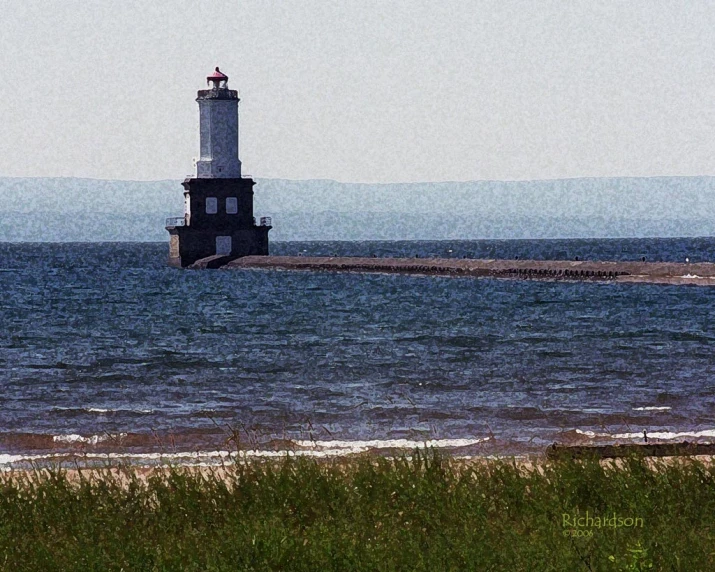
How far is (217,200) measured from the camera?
274 feet

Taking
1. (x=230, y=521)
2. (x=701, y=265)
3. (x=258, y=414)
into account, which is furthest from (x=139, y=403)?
(x=701, y=265)

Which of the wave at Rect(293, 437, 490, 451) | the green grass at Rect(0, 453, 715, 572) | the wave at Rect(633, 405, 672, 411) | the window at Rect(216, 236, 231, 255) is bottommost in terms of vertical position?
the wave at Rect(633, 405, 672, 411)

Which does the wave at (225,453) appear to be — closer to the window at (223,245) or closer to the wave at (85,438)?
the wave at (85,438)

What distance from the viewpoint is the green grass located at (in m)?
7.86

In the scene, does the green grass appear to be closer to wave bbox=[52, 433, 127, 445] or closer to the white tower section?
wave bbox=[52, 433, 127, 445]

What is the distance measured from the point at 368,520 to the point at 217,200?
75.0 meters

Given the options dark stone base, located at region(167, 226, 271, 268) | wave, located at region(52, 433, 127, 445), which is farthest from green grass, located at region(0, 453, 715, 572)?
dark stone base, located at region(167, 226, 271, 268)

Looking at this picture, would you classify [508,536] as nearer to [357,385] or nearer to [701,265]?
[357,385]

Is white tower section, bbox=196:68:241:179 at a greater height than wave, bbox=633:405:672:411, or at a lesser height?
greater

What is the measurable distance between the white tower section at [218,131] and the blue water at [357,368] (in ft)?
67.5

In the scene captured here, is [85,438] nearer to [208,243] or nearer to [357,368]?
[357,368]

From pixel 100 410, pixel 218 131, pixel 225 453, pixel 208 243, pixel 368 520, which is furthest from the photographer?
pixel 208 243

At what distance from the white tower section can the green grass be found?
69682 mm

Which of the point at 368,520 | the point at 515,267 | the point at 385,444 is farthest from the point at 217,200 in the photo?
the point at 368,520
